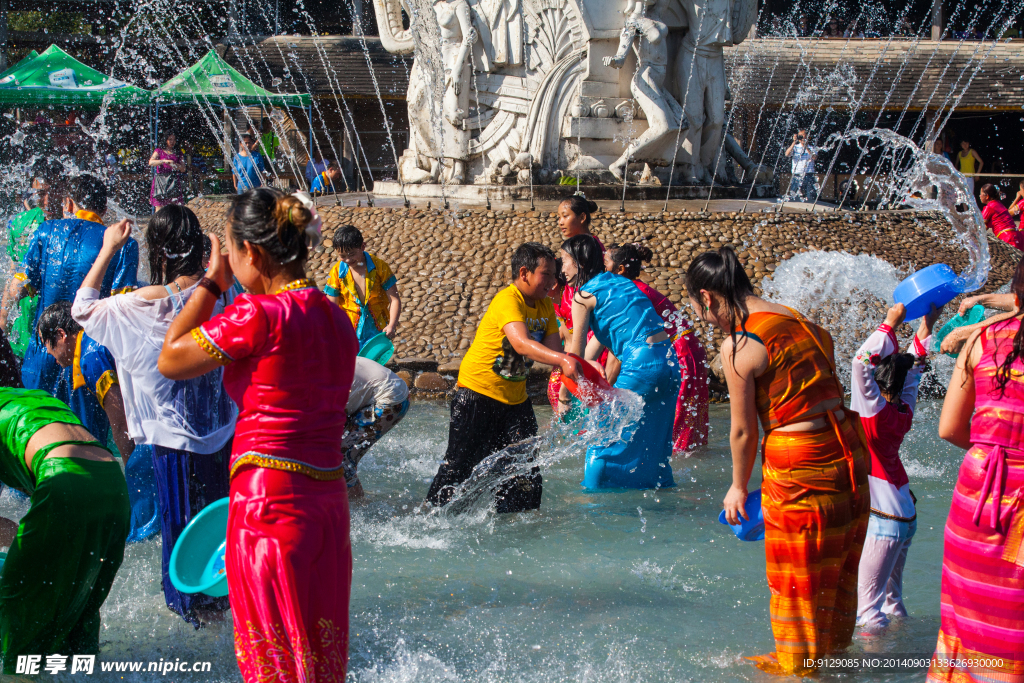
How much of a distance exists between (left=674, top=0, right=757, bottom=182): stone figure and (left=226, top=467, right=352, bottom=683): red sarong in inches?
383

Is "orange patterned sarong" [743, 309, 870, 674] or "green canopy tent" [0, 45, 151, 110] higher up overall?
"orange patterned sarong" [743, 309, 870, 674]

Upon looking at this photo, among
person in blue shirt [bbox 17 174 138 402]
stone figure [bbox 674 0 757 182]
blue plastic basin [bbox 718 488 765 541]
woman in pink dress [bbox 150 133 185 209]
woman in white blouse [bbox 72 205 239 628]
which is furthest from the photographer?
woman in pink dress [bbox 150 133 185 209]

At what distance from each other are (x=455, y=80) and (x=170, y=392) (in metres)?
8.35

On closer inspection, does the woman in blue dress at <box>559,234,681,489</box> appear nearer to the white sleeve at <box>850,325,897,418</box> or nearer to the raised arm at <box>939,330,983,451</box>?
the white sleeve at <box>850,325,897,418</box>

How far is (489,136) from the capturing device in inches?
446

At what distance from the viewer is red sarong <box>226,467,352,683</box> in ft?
8.16

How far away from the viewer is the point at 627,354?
537 centimetres

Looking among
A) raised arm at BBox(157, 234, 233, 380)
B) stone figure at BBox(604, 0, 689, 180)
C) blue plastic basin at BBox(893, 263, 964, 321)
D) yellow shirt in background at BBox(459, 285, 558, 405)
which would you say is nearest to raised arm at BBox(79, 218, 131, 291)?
raised arm at BBox(157, 234, 233, 380)

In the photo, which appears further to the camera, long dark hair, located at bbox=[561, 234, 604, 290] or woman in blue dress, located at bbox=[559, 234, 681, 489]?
long dark hair, located at bbox=[561, 234, 604, 290]

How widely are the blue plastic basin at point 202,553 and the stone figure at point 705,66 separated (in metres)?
9.59

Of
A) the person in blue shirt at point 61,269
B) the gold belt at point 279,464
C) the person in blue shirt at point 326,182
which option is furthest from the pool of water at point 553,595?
the person in blue shirt at point 326,182

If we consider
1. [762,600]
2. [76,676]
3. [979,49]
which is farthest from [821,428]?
[979,49]

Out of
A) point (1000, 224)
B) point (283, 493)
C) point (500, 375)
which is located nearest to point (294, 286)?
point (283, 493)

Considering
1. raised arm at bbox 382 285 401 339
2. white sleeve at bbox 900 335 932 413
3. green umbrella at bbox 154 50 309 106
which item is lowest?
green umbrella at bbox 154 50 309 106
